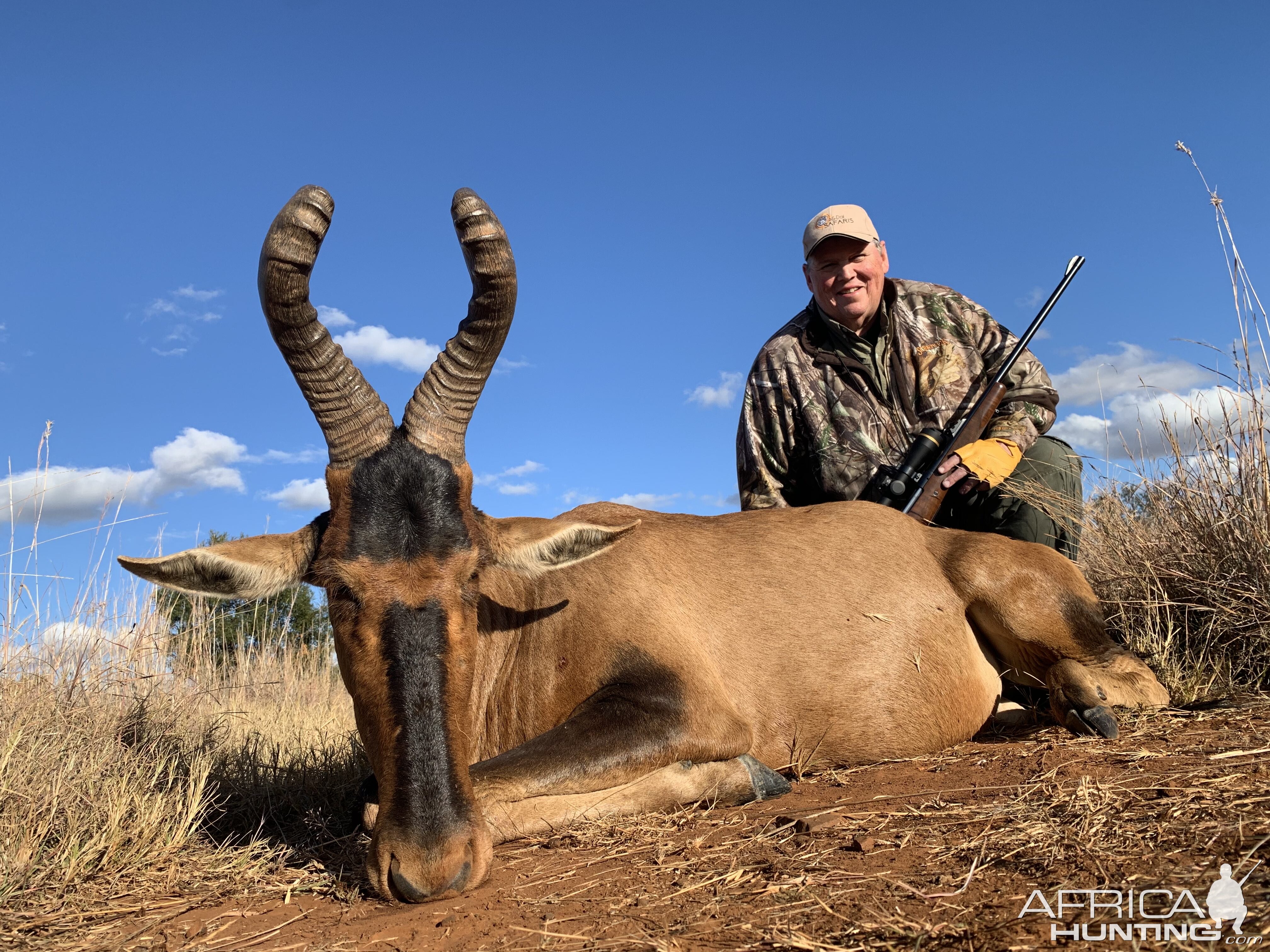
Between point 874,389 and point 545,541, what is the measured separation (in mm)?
4755

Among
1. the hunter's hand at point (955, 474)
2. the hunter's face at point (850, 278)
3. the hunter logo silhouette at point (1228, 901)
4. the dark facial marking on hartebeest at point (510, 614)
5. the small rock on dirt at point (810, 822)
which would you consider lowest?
the hunter logo silhouette at point (1228, 901)

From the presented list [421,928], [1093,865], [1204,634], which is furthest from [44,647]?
[1204,634]

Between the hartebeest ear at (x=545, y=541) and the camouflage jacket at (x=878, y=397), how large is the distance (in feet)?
12.9

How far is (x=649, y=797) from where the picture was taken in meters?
4.34

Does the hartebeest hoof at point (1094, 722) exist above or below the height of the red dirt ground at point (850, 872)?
above

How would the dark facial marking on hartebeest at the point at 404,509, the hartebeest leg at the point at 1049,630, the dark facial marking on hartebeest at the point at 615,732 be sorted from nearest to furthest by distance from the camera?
the dark facial marking on hartebeest at the point at 404,509, the dark facial marking on hartebeest at the point at 615,732, the hartebeest leg at the point at 1049,630

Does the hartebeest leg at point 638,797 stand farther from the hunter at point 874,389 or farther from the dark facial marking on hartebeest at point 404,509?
the hunter at point 874,389

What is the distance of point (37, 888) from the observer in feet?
13.0

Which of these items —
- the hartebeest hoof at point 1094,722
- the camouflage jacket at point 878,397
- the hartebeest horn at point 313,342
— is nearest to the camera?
the hartebeest horn at point 313,342

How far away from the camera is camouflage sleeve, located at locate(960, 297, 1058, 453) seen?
7.94 m

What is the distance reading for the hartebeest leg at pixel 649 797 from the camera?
4.05 m

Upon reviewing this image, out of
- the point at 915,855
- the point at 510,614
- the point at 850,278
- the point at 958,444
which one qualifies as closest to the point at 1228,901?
the point at 915,855

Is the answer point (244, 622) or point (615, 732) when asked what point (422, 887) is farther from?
point (244, 622)

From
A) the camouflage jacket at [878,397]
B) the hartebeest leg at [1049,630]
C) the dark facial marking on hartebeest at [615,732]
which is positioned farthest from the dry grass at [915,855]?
the camouflage jacket at [878,397]
